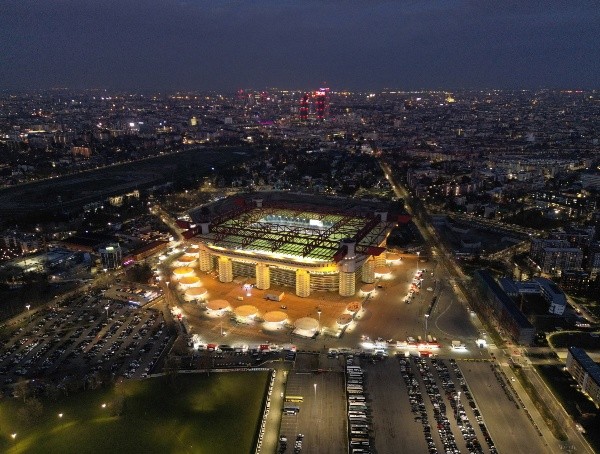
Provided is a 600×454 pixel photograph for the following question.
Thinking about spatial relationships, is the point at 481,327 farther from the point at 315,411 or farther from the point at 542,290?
the point at 315,411

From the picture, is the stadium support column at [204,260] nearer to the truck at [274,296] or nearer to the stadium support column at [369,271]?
the truck at [274,296]

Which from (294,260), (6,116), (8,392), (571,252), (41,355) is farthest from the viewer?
(6,116)

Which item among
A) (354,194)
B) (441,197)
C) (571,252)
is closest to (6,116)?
(354,194)

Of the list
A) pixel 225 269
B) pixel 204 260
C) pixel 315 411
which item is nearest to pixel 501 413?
pixel 315 411

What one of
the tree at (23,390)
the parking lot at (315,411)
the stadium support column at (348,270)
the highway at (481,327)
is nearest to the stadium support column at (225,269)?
the stadium support column at (348,270)

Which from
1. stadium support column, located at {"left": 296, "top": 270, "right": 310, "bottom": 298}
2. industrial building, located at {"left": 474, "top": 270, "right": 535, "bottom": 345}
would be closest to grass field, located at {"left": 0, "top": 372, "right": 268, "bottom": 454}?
stadium support column, located at {"left": 296, "top": 270, "right": 310, "bottom": 298}

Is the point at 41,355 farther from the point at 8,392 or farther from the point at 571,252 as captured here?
the point at 571,252

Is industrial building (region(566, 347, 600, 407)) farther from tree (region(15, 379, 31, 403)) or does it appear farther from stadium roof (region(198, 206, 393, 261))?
tree (region(15, 379, 31, 403))
